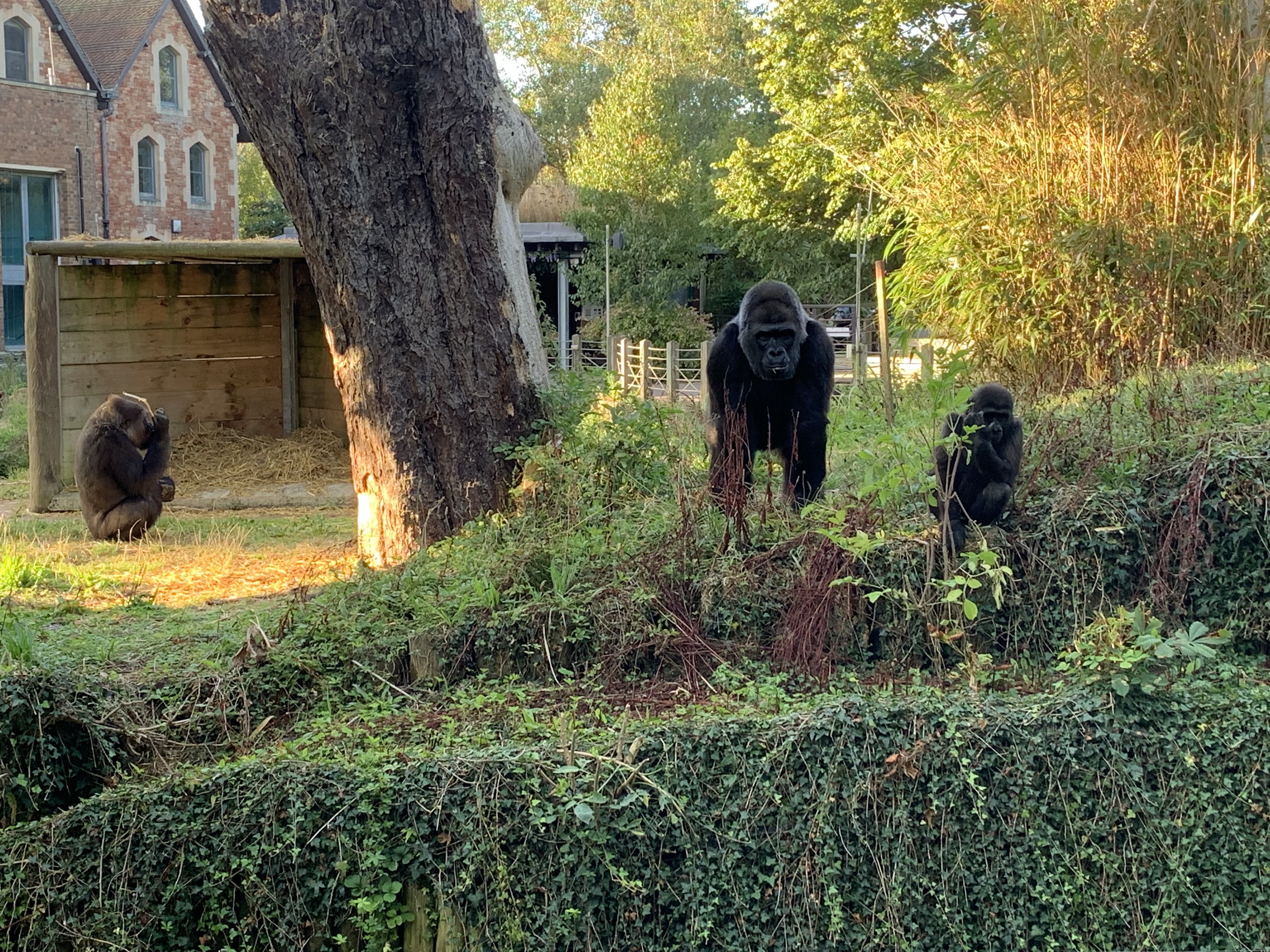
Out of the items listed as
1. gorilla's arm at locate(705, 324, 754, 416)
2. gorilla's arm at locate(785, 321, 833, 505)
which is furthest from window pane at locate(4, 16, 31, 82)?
gorilla's arm at locate(785, 321, 833, 505)

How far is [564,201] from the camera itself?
98.7 ft

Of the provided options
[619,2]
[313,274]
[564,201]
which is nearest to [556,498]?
[313,274]

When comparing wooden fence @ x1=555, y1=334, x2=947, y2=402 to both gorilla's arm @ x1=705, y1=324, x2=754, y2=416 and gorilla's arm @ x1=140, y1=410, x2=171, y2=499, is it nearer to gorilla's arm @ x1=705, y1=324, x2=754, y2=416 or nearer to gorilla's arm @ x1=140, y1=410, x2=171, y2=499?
gorilla's arm @ x1=140, y1=410, x2=171, y2=499

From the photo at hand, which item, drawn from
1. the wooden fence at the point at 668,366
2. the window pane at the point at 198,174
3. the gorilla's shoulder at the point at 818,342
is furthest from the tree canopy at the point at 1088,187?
the window pane at the point at 198,174

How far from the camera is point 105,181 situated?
27375 millimetres

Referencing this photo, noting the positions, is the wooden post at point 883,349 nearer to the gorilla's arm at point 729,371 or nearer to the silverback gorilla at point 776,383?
the silverback gorilla at point 776,383

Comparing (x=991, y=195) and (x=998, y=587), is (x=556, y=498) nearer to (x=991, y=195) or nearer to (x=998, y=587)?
(x=998, y=587)

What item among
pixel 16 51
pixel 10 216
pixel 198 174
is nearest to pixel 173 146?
pixel 198 174

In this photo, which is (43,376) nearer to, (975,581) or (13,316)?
(975,581)

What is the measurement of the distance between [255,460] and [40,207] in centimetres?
1927

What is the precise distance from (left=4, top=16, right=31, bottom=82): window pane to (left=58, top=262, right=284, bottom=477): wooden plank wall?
17749 millimetres

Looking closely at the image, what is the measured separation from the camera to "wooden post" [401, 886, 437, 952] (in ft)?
12.5

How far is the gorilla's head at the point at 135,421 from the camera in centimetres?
833

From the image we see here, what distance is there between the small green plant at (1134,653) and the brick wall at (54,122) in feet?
85.3
